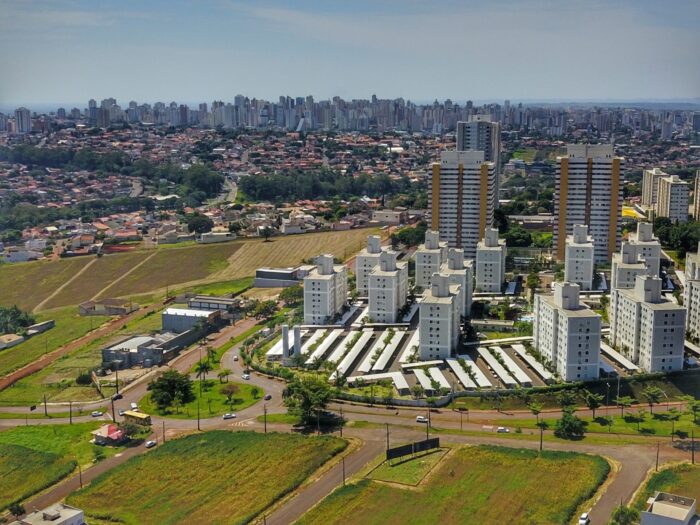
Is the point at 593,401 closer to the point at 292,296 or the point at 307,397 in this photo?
the point at 307,397

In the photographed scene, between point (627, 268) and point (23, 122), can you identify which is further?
point (23, 122)

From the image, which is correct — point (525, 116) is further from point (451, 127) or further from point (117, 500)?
point (117, 500)

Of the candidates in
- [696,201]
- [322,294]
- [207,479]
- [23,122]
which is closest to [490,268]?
[322,294]

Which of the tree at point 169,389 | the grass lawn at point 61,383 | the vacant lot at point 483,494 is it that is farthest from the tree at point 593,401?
the grass lawn at point 61,383

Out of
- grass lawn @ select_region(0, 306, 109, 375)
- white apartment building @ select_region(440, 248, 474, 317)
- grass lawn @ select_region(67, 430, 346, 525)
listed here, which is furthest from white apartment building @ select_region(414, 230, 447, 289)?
grass lawn @ select_region(67, 430, 346, 525)

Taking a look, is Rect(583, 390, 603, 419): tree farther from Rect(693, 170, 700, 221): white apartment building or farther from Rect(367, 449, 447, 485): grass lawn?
Rect(693, 170, 700, 221): white apartment building

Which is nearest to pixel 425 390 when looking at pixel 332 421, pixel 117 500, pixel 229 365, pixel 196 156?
pixel 332 421
